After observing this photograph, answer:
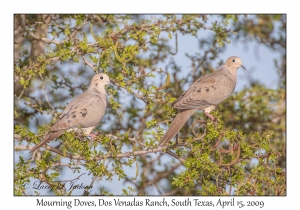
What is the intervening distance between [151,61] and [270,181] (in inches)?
136

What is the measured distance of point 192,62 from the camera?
28.4ft

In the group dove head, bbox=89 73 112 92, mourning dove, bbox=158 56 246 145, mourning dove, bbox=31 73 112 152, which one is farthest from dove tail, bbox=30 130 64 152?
mourning dove, bbox=158 56 246 145

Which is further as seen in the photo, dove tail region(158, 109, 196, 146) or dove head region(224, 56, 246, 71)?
dove head region(224, 56, 246, 71)

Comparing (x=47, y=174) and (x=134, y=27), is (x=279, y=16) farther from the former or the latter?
(x=47, y=174)

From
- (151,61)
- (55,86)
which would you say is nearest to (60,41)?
(55,86)

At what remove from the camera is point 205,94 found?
22.1ft

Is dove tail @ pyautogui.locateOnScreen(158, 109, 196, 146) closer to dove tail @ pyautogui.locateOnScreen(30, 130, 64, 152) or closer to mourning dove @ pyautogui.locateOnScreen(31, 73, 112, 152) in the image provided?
mourning dove @ pyautogui.locateOnScreen(31, 73, 112, 152)

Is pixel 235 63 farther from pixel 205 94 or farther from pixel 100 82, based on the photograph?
pixel 100 82

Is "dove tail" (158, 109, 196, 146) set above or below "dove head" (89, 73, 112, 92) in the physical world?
below

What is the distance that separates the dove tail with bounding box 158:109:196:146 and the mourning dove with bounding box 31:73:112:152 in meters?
0.85

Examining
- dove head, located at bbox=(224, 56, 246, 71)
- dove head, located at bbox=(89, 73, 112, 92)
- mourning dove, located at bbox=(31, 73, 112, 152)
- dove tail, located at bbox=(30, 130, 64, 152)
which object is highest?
dove head, located at bbox=(224, 56, 246, 71)

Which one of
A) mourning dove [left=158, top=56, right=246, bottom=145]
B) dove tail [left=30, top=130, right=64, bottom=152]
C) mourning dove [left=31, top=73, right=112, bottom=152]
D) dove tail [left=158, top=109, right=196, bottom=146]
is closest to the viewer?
dove tail [left=30, top=130, right=64, bottom=152]

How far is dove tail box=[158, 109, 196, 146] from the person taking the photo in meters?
6.03

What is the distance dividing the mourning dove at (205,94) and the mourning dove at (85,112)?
2.86ft
